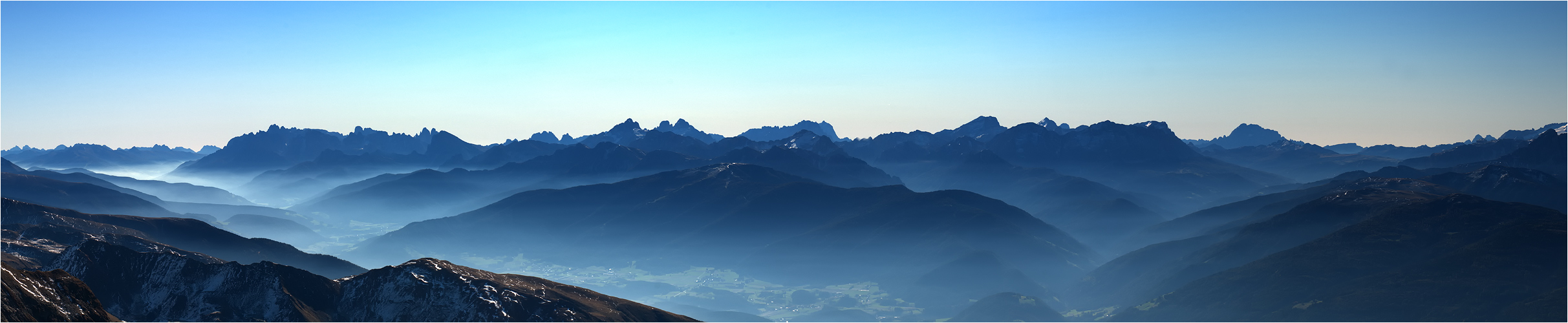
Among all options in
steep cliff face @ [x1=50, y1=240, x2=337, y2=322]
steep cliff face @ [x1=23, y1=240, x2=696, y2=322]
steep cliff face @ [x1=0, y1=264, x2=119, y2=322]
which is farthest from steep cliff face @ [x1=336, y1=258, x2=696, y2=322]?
steep cliff face @ [x1=0, y1=264, x2=119, y2=322]

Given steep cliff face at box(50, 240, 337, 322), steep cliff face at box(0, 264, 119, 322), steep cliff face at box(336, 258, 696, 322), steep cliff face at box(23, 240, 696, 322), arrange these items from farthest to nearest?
steep cliff face at box(336, 258, 696, 322) < steep cliff face at box(23, 240, 696, 322) < steep cliff face at box(50, 240, 337, 322) < steep cliff face at box(0, 264, 119, 322)

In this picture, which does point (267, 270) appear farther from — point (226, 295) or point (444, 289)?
point (444, 289)

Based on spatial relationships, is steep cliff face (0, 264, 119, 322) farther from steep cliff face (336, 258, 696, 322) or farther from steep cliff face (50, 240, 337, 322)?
steep cliff face (336, 258, 696, 322)

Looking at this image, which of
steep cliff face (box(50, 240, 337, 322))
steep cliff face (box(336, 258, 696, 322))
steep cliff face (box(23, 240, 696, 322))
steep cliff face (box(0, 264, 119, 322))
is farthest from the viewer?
steep cliff face (box(336, 258, 696, 322))

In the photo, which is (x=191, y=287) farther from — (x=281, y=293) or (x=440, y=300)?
(x=440, y=300)

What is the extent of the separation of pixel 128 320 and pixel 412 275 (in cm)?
5896

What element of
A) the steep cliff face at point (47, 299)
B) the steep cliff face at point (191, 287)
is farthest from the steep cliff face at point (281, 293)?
the steep cliff face at point (47, 299)

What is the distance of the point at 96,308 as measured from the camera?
12156 cm

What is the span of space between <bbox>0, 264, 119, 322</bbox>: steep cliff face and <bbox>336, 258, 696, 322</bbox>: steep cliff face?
57.8 metres

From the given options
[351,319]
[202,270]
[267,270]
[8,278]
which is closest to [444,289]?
[351,319]

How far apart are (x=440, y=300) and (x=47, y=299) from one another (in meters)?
73.4

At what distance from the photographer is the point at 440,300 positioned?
18075cm

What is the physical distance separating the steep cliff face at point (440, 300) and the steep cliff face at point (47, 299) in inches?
2274

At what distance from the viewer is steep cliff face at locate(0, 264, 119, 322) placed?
10819cm
